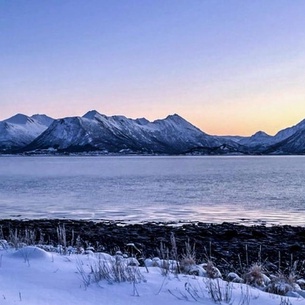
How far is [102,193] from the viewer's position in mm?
41312

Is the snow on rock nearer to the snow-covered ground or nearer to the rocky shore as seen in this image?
the snow-covered ground

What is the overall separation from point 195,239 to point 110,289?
10996 millimetres

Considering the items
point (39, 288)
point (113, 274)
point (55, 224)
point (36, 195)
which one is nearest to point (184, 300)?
point (113, 274)

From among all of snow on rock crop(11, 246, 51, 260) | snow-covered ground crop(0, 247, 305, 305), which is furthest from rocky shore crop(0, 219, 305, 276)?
snow-covered ground crop(0, 247, 305, 305)

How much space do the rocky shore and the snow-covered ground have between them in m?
4.35

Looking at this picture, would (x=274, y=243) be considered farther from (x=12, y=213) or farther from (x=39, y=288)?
(x=12, y=213)

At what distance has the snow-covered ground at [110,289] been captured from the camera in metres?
6.18

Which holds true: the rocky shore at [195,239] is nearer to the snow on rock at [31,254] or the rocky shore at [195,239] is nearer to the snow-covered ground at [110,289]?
the snow on rock at [31,254]

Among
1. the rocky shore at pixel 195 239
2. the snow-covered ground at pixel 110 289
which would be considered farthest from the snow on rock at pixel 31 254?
the rocky shore at pixel 195 239

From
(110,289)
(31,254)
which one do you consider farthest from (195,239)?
(110,289)

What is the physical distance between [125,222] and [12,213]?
8.21 metres

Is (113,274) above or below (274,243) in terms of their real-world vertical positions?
above

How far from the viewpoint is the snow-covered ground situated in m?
6.18

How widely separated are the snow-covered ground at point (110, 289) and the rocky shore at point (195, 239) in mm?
4354
